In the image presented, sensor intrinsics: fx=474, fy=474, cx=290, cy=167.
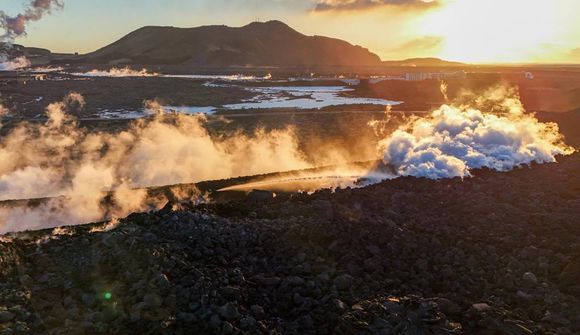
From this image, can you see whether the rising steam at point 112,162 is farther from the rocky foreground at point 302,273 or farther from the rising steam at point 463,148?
the rising steam at point 463,148

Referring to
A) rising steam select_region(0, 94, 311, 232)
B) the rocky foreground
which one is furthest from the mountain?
the rocky foreground

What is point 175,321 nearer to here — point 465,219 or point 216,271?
point 216,271

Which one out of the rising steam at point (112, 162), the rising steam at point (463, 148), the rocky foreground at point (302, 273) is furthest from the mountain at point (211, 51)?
the rocky foreground at point (302, 273)

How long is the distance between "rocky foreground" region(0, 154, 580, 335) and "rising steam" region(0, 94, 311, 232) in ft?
13.5

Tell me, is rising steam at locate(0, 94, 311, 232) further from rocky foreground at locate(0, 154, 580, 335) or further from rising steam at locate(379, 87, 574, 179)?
rising steam at locate(379, 87, 574, 179)

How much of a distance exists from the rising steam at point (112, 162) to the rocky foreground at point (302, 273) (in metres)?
4.12

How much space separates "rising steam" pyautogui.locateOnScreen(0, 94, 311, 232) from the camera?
51.7ft

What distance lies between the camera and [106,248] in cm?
1002

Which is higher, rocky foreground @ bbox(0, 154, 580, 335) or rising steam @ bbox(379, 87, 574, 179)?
rising steam @ bbox(379, 87, 574, 179)

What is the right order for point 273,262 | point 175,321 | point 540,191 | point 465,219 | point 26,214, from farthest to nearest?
1. point 540,191
2. point 26,214
3. point 465,219
4. point 273,262
5. point 175,321

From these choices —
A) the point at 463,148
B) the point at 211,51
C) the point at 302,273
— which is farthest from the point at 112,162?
the point at 211,51

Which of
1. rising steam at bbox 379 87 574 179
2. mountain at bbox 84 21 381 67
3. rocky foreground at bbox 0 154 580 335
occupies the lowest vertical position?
rocky foreground at bbox 0 154 580 335

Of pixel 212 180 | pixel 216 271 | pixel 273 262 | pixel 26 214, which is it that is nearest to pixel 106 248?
pixel 216 271

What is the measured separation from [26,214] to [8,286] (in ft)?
23.0
